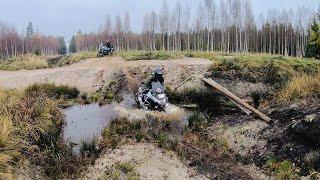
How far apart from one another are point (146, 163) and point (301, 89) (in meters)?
6.99

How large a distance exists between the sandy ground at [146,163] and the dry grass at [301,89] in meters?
5.70

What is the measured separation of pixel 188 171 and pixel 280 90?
762 centimetres

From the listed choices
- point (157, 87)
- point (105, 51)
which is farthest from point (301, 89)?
point (105, 51)

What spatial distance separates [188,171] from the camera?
511 inches

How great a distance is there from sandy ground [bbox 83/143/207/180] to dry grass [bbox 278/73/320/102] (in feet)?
18.7

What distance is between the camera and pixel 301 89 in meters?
17.3

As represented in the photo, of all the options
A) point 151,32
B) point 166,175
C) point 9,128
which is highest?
point 151,32

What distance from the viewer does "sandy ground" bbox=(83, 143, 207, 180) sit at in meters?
12.5

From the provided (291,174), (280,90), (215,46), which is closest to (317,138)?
(291,174)

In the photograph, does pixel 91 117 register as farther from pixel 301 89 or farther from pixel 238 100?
pixel 301 89

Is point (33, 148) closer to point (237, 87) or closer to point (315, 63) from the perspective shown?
point (237, 87)

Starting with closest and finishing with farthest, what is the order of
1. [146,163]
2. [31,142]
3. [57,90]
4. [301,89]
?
[31,142] < [146,163] < [301,89] < [57,90]

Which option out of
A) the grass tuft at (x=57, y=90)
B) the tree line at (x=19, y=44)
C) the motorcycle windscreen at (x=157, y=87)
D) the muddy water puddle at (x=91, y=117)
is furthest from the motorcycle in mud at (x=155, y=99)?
the tree line at (x=19, y=44)

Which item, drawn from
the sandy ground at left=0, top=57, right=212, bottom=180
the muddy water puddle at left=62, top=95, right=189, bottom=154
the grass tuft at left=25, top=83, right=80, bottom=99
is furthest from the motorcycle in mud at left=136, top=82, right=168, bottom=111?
the grass tuft at left=25, top=83, right=80, bottom=99
